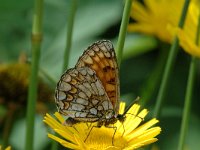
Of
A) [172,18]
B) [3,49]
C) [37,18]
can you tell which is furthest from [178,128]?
[37,18]

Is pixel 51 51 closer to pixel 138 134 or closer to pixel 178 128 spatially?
pixel 178 128

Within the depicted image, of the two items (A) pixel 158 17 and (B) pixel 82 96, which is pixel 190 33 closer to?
(A) pixel 158 17

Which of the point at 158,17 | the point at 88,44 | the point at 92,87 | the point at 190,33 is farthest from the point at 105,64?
the point at 88,44

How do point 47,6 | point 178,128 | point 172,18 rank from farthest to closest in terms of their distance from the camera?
1. point 47,6
2. point 178,128
3. point 172,18

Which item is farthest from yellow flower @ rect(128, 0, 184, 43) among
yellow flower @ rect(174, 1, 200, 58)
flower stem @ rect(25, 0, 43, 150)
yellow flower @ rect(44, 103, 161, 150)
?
flower stem @ rect(25, 0, 43, 150)

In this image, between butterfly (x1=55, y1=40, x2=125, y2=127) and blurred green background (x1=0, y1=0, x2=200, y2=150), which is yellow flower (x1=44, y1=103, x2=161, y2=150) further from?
blurred green background (x1=0, y1=0, x2=200, y2=150)

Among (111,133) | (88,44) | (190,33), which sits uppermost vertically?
(88,44)

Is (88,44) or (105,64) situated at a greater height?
(88,44)
